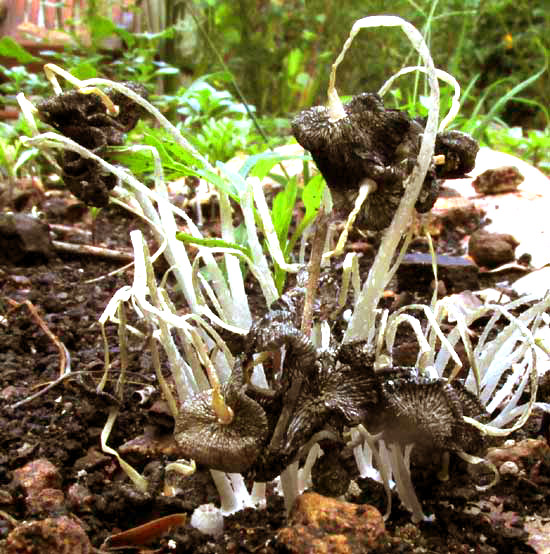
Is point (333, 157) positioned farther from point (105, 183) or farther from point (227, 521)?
point (227, 521)

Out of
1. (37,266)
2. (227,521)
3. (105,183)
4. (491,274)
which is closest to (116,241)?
(37,266)

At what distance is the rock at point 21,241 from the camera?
2.27 meters

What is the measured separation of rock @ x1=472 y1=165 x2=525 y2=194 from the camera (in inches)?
111

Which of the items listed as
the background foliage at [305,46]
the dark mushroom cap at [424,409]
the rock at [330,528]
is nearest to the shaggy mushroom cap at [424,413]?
the dark mushroom cap at [424,409]

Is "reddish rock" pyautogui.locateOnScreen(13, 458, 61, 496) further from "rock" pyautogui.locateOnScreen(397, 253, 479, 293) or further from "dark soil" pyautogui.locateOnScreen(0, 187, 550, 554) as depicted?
"rock" pyautogui.locateOnScreen(397, 253, 479, 293)

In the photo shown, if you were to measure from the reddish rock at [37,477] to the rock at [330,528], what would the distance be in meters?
0.42

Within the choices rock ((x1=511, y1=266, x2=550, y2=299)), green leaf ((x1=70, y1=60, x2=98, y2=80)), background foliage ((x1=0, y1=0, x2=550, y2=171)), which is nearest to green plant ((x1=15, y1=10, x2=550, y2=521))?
rock ((x1=511, y1=266, x2=550, y2=299))

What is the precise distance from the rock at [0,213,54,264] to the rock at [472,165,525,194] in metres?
1.71

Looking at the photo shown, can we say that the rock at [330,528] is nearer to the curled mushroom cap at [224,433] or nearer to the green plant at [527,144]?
the curled mushroom cap at [224,433]

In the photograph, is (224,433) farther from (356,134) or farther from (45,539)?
(356,134)

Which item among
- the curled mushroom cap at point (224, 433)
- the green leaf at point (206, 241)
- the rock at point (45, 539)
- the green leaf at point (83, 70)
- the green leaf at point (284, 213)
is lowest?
the rock at point (45, 539)

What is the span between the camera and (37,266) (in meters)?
2.31

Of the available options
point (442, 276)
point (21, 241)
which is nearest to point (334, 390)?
point (442, 276)

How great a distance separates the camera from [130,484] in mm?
1138
